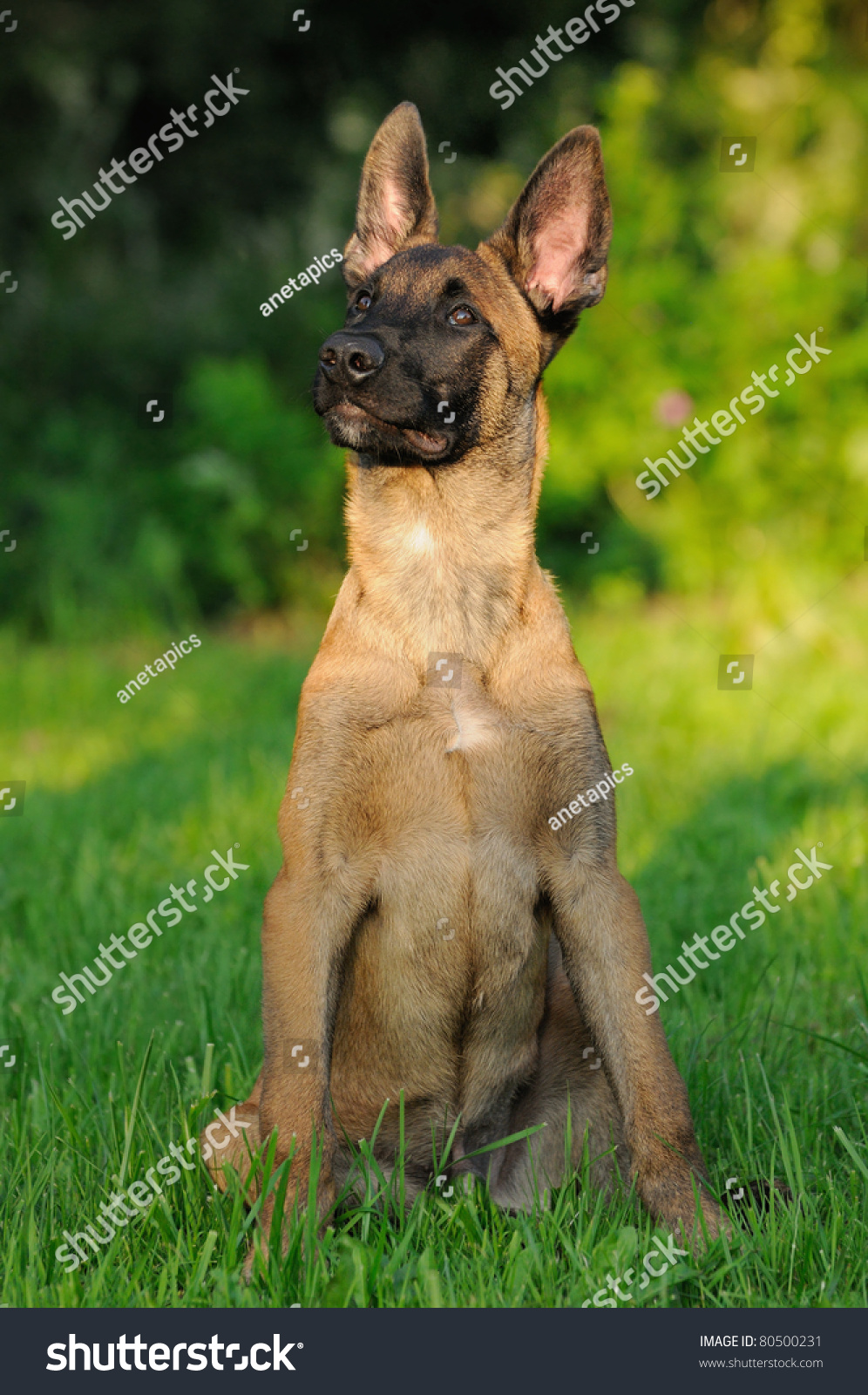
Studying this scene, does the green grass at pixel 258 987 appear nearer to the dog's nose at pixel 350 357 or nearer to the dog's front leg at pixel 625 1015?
the dog's front leg at pixel 625 1015

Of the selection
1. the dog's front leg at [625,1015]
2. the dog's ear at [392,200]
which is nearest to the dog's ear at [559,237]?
the dog's ear at [392,200]

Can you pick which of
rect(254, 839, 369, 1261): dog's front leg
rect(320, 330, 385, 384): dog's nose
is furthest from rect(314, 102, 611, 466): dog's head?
rect(254, 839, 369, 1261): dog's front leg

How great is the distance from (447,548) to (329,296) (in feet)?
28.4

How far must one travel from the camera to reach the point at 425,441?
280 cm

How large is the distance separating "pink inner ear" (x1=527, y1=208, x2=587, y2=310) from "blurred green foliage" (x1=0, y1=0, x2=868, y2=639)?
143 inches

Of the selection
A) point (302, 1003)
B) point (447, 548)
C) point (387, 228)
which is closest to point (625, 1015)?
point (302, 1003)

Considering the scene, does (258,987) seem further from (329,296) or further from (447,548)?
(329,296)

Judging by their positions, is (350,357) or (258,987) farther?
(258,987)

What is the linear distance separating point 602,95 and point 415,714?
8.04 meters

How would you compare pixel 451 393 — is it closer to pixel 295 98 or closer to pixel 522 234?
pixel 522 234

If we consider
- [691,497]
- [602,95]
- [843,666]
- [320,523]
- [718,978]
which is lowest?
[718,978]

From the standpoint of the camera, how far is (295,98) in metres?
14.5

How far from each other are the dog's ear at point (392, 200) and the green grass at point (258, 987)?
201 centimetres

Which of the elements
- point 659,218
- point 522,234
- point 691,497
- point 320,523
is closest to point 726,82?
point 659,218
